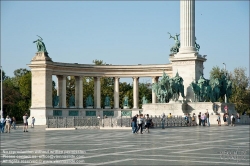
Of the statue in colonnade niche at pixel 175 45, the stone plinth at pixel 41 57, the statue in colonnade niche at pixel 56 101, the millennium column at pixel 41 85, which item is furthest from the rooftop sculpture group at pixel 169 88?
the statue in colonnade niche at pixel 56 101

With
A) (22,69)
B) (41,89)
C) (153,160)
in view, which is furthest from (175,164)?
(22,69)

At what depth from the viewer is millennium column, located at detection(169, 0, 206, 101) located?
200 ft

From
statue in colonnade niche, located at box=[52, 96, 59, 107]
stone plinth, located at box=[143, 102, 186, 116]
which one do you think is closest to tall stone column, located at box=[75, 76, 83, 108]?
statue in colonnade niche, located at box=[52, 96, 59, 107]

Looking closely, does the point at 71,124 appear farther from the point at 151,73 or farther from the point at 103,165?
the point at 103,165

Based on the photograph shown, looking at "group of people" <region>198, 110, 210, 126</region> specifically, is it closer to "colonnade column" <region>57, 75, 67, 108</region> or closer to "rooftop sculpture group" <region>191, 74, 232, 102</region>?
"rooftop sculpture group" <region>191, 74, 232, 102</region>

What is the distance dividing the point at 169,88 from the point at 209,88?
15.7 feet

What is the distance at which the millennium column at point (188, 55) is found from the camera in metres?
60.8

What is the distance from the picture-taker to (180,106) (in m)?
59.0

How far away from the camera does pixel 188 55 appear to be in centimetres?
6078

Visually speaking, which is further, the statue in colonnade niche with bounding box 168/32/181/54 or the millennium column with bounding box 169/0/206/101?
the statue in colonnade niche with bounding box 168/32/181/54

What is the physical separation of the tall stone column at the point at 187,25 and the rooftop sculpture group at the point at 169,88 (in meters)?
4.47

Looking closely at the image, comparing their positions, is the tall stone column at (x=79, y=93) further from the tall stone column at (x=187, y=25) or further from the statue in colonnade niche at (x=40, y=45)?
the tall stone column at (x=187, y=25)

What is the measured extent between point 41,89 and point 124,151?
55.8 metres

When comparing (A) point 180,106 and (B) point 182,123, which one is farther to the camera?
(A) point 180,106
